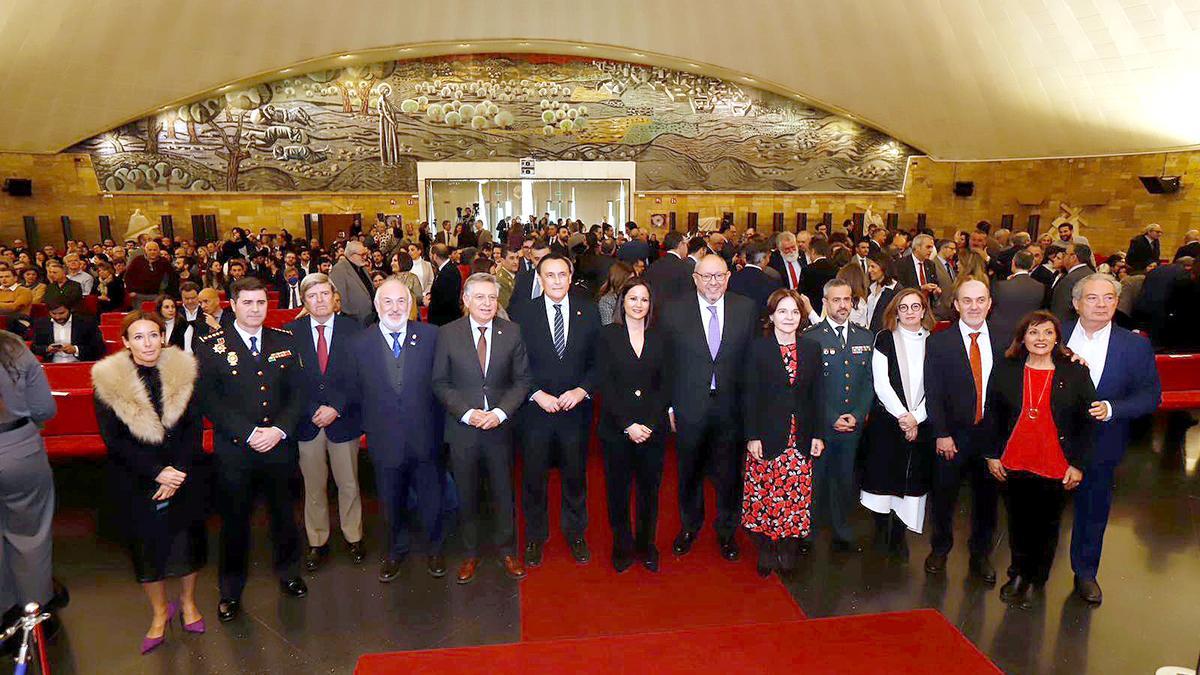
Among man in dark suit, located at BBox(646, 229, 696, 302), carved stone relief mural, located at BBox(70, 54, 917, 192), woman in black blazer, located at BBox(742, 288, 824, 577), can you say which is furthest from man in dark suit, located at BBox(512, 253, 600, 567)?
carved stone relief mural, located at BBox(70, 54, 917, 192)

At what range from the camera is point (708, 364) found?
12.3ft

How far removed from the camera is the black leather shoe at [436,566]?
3838mm

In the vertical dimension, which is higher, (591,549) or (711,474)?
(711,474)

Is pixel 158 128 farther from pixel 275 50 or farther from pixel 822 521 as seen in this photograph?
pixel 822 521

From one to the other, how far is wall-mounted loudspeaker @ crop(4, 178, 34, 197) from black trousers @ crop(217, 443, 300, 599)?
63.3 ft

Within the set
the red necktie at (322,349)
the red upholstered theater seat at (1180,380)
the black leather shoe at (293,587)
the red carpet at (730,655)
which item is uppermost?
the red necktie at (322,349)

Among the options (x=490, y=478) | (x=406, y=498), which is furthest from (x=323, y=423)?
(x=490, y=478)

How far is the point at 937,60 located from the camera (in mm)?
16766

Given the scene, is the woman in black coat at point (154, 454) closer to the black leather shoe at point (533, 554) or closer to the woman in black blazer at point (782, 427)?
the black leather shoe at point (533, 554)

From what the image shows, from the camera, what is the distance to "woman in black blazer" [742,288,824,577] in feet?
11.7

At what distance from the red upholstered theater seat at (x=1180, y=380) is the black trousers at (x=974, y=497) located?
3164 mm

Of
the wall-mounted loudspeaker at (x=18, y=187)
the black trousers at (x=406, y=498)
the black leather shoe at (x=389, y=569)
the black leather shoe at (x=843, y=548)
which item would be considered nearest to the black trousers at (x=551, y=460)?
the black trousers at (x=406, y=498)

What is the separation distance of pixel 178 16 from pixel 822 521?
19.0 m

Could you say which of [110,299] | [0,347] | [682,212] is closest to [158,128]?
[110,299]
